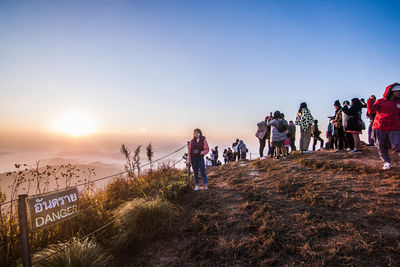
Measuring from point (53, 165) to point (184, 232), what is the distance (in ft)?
10.0

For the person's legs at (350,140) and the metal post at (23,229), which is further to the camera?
the person's legs at (350,140)

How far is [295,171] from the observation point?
7.09 meters

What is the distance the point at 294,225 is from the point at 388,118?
379cm

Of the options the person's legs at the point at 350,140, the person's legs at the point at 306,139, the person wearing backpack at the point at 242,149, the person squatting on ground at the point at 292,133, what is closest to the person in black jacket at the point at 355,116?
the person's legs at the point at 350,140

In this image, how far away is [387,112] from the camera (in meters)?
5.00

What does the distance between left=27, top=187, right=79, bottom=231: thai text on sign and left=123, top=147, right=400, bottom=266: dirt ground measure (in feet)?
4.73

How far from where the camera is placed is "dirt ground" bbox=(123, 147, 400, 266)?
2895 millimetres

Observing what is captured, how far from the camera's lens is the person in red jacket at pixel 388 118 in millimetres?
4918

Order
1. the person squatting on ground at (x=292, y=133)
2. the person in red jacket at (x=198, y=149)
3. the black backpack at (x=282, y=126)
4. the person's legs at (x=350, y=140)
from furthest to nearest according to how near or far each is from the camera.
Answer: the person squatting on ground at (x=292, y=133) < the black backpack at (x=282, y=126) < the person's legs at (x=350, y=140) < the person in red jacket at (x=198, y=149)

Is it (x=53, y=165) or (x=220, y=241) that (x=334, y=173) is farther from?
(x=53, y=165)

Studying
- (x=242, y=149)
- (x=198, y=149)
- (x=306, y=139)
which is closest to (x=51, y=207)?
(x=198, y=149)

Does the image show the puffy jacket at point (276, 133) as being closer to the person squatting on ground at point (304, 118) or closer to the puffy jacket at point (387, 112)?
the person squatting on ground at point (304, 118)

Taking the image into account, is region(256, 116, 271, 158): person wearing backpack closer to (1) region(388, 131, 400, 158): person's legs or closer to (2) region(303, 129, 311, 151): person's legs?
(2) region(303, 129, 311, 151): person's legs

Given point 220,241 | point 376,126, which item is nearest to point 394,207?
point 376,126
